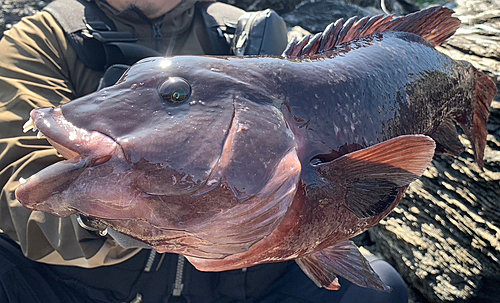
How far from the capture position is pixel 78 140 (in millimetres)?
704

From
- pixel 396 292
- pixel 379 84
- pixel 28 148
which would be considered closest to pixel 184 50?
pixel 28 148

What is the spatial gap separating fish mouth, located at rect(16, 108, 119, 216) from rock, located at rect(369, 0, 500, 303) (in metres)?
2.48

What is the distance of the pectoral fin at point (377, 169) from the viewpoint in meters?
0.87

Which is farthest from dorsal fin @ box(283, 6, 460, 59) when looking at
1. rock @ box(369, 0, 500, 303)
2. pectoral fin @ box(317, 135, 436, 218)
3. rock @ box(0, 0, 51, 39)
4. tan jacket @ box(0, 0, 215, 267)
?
rock @ box(0, 0, 51, 39)

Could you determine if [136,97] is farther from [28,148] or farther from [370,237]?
[370,237]

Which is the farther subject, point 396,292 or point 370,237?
point 370,237

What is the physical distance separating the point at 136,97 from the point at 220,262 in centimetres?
40

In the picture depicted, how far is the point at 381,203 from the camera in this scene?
943 millimetres

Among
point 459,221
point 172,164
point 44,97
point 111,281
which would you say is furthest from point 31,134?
point 459,221

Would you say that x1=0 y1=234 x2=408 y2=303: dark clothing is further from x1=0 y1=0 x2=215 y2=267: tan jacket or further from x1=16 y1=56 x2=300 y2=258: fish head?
x1=16 y1=56 x2=300 y2=258: fish head

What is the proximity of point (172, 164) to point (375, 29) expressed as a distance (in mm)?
911

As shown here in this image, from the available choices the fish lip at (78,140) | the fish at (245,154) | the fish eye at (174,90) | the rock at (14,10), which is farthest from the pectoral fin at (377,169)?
the rock at (14,10)

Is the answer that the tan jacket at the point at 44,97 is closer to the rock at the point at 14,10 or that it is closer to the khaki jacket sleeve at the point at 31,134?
the khaki jacket sleeve at the point at 31,134

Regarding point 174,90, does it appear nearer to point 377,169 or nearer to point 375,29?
point 377,169
